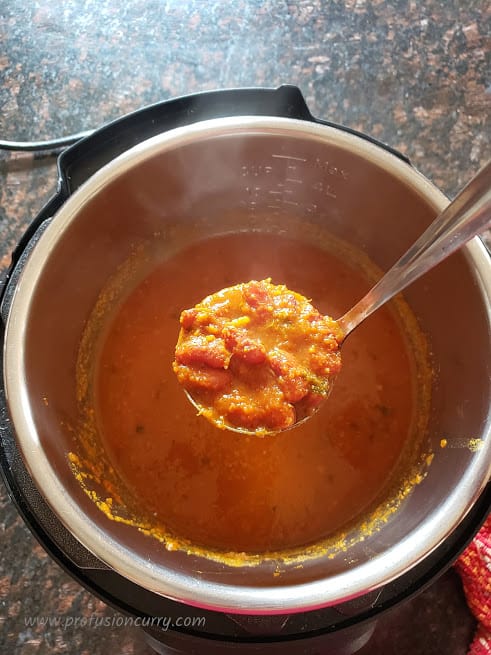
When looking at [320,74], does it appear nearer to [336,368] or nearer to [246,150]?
[246,150]

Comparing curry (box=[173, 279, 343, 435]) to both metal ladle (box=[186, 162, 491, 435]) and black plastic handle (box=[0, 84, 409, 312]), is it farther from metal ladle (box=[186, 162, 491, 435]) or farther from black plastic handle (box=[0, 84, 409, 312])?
black plastic handle (box=[0, 84, 409, 312])

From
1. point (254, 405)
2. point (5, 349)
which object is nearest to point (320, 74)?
point (254, 405)

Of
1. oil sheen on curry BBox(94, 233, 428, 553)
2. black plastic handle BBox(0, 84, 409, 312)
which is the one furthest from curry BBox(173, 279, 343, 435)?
black plastic handle BBox(0, 84, 409, 312)

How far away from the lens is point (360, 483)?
125 centimetres

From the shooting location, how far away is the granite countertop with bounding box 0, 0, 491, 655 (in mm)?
1402

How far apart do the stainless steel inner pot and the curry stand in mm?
253

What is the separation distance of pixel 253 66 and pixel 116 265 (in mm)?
592

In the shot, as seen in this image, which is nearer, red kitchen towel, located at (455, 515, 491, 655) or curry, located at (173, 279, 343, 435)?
curry, located at (173, 279, 343, 435)

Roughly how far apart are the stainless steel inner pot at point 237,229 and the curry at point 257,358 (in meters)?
0.25

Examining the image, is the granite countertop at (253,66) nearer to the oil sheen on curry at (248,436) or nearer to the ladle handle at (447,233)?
the oil sheen on curry at (248,436)

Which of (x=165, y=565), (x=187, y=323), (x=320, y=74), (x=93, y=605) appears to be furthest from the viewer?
(x=320, y=74)

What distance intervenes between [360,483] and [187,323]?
512 millimetres

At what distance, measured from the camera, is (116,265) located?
1.34m

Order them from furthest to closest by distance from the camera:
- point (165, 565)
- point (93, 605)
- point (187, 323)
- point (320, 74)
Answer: point (320, 74)
point (93, 605)
point (187, 323)
point (165, 565)
